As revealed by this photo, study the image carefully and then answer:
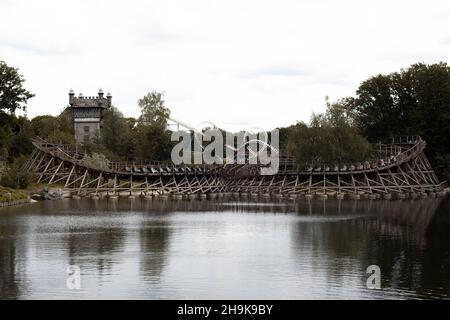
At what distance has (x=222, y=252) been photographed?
4744 cm

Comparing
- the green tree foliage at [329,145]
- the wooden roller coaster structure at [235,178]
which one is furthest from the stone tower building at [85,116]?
the green tree foliage at [329,145]

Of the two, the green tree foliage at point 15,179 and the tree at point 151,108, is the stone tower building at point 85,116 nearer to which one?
the tree at point 151,108

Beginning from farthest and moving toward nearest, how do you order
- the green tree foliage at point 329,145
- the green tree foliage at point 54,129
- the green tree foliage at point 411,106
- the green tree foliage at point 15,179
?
the green tree foliage at point 411,106
the green tree foliage at point 54,129
the green tree foliage at point 329,145
the green tree foliage at point 15,179

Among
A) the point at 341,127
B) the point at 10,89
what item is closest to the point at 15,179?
the point at 10,89

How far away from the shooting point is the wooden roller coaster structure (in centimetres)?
10094

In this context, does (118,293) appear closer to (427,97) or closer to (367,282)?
(367,282)

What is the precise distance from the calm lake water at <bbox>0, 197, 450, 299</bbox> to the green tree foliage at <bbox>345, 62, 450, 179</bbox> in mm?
48351

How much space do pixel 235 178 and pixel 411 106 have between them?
1390 inches

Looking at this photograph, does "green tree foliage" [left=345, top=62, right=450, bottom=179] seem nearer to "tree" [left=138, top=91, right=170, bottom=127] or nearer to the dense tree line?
the dense tree line

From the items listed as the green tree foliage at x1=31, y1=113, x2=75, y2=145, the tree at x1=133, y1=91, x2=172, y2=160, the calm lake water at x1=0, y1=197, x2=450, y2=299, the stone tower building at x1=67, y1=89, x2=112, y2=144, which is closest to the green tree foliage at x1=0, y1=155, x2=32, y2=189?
the calm lake water at x1=0, y1=197, x2=450, y2=299

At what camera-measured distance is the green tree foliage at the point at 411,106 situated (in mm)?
124312

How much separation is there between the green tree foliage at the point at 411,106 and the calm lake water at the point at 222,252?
48.4 metres

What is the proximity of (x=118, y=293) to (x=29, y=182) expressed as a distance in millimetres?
61303

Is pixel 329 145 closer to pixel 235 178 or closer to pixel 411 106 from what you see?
pixel 235 178
